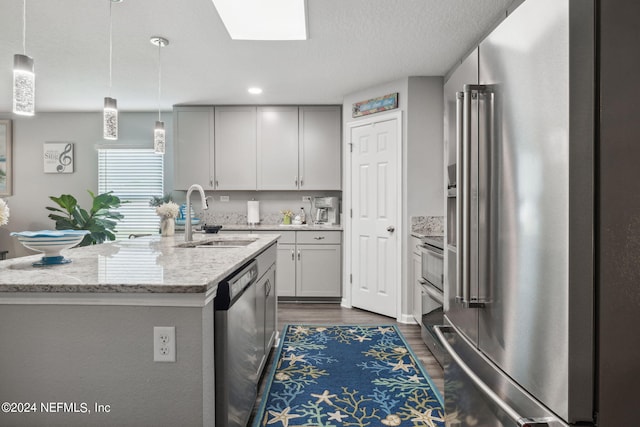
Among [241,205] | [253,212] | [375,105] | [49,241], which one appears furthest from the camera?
[241,205]

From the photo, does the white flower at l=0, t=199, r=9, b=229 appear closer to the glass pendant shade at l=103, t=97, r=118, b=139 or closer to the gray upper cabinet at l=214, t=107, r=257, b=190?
the glass pendant shade at l=103, t=97, r=118, b=139

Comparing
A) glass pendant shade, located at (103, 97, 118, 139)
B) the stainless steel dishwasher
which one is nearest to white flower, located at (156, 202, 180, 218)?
glass pendant shade, located at (103, 97, 118, 139)

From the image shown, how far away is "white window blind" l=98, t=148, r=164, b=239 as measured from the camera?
5516 millimetres

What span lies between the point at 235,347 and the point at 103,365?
485 mm

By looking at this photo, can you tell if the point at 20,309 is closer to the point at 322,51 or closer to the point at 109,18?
the point at 109,18

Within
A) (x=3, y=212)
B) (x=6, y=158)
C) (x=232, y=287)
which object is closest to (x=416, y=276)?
(x=232, y=287)

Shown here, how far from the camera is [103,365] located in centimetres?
127

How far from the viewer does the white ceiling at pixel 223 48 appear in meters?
2.59

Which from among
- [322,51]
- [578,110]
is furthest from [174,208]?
[578,110]

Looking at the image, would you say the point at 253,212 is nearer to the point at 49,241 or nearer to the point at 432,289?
the point at 432,289

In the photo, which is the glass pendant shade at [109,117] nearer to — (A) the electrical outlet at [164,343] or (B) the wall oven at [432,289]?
(A) the electrical outlet at [164,343]

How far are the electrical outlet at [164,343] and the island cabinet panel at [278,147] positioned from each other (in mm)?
3882

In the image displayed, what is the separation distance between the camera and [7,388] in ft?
4.14

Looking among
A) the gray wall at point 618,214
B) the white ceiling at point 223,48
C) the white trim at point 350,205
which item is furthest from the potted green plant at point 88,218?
the gray wall at point 618,214
